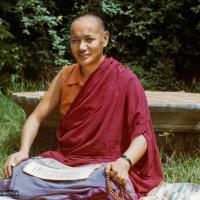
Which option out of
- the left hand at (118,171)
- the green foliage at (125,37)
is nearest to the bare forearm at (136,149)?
the left hand at (118,171)

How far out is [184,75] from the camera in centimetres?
732

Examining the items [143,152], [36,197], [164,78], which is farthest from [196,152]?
[164,78]

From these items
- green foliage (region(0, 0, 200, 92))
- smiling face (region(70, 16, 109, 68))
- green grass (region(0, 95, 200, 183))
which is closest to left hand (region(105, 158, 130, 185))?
smiling face (region(70, 16, 109, 68))

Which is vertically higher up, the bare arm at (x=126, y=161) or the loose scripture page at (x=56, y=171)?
the bare arm at (x=126, y=161)

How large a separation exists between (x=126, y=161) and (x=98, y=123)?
1.22ft

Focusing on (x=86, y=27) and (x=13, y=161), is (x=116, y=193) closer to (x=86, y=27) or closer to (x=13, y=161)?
(x=13, y=161)

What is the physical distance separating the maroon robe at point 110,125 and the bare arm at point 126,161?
60 millimetres

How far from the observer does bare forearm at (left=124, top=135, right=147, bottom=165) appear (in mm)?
2936

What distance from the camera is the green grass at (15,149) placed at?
3.68 metres

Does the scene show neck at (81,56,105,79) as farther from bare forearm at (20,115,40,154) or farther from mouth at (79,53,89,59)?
bare forearm at (20,115,40,154)

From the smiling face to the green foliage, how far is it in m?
3.19

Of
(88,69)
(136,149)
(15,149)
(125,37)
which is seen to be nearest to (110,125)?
(136,149)

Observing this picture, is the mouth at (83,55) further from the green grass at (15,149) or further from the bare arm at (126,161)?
the green grass at (15,149)

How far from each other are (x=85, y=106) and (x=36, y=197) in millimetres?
613
